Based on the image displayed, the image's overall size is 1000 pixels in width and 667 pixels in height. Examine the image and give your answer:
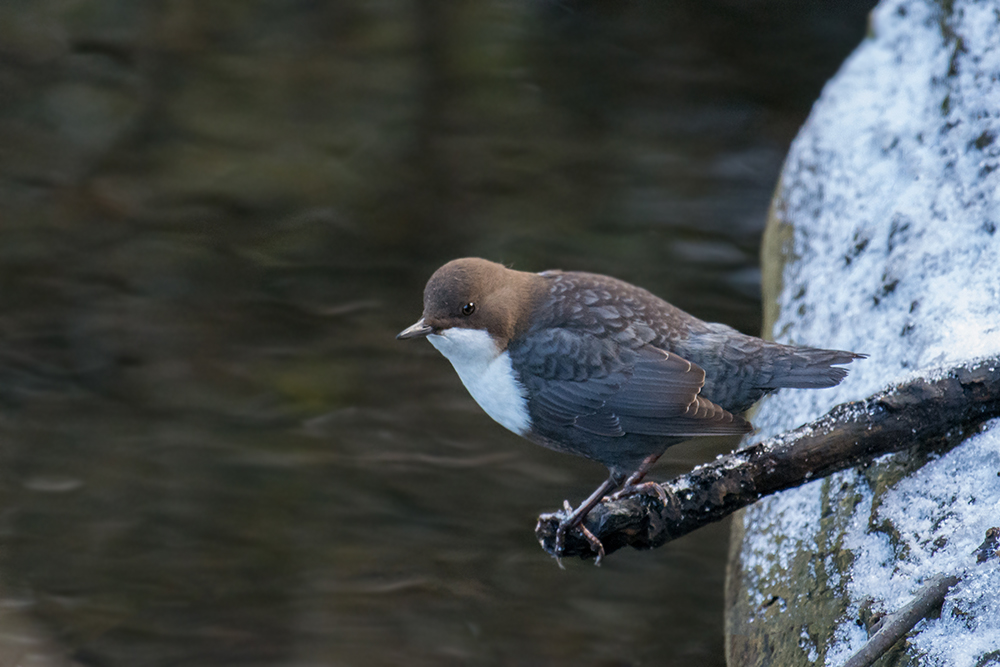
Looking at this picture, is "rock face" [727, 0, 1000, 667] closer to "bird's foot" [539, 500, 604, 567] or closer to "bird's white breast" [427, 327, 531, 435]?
"bird's foot" [539, 500, 604, 567]

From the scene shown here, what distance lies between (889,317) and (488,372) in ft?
4.00

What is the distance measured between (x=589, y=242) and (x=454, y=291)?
140 inches

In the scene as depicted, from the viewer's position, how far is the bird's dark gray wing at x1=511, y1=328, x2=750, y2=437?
2705 mm

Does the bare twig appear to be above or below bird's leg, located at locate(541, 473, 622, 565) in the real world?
above

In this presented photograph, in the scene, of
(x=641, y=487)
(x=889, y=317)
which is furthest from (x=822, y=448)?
(x=889, y=317)

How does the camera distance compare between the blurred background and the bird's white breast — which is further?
the blurred background

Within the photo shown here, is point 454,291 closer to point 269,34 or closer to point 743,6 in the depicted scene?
point 269,34

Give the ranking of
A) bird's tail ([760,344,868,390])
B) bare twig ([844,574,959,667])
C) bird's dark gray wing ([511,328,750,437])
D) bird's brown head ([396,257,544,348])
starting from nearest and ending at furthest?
1. bare twig ([844,574,959,667])
2. bird's tail ([760,344,868,390])
3. bird's dark gray wing ([511,328,750,437])
4. bird's brown head ([396,257,544,348])

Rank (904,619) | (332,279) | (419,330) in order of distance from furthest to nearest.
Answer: (332,279) < (419,330) < (904,619)

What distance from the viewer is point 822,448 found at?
2.26 m

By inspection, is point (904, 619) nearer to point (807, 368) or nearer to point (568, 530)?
point (807, 368)

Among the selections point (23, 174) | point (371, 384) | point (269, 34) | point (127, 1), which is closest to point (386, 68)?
point (269, 34)

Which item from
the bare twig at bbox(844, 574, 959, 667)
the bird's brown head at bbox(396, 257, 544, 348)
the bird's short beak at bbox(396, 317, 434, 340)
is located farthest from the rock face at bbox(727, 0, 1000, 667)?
the bird's short beak at bbox(396, 317, 434, 340)

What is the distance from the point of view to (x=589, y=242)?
626 cm
